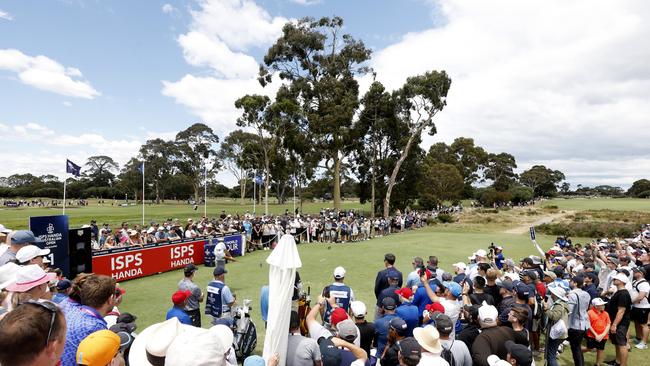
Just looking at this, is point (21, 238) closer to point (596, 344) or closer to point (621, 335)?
point (596, 344)

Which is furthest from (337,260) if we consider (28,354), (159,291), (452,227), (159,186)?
(159,186)

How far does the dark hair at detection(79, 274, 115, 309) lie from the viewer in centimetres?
355

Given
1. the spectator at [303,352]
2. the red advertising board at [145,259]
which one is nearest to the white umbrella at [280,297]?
the spectator at [303,352]

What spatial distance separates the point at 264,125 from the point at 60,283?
33852 millimetres

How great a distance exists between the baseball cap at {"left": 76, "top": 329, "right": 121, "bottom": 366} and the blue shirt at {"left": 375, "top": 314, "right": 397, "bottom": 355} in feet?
11.6

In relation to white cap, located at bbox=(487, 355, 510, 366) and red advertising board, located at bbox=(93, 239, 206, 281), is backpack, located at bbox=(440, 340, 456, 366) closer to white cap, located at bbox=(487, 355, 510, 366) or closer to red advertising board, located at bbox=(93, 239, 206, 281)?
white cap, located at bbox=(487, 355, 510, 366)

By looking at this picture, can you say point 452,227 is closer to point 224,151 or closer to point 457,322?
point 457,322

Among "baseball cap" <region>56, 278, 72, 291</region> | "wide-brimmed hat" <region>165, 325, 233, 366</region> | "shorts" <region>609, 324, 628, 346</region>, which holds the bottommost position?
"shorts" <region>609, 324, 628, 346</region>

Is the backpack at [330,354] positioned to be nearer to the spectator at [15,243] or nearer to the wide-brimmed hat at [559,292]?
the wide-brimmed hat at [559,292]

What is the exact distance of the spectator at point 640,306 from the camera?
290 inches

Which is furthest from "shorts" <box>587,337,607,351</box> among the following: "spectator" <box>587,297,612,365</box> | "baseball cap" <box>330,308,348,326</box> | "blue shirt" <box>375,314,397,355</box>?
"baseball cap" <box>330,308,348,326</box>

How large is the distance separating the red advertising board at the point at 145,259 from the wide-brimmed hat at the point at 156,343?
1049cm

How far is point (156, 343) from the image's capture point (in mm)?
2746

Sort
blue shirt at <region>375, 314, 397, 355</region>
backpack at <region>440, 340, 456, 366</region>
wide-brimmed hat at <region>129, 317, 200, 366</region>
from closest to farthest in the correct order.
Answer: wide-brimmed hat at <region>129, 317, 200, 366</region> → backpack at <region>440, 340, 456, 366</region> → blue shirt at <region>375, 314, 397, 355</region>
